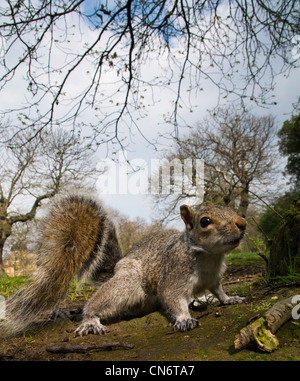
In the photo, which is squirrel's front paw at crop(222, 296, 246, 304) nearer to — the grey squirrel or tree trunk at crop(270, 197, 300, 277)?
the grey squirrel

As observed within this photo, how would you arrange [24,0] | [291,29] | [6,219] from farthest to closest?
[6,219]
[291,29]
[24,0]

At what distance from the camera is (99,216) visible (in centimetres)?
320

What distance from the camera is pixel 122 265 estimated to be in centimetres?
294

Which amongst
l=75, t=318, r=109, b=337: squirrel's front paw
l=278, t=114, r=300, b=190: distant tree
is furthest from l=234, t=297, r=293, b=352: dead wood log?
l=278, t=114, r=300, b=190: distant tree

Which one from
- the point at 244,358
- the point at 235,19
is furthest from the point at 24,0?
the point at 244,358

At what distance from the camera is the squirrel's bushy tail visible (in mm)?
2754

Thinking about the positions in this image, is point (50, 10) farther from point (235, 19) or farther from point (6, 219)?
point (6, 219)

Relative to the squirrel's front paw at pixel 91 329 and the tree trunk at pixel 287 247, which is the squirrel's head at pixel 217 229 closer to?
the tree trunk at pixel 287 247

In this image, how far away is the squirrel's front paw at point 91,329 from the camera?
250cm

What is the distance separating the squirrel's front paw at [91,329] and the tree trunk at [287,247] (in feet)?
5.11

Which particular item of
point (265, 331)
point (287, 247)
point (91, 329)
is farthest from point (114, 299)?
point (287, 247)

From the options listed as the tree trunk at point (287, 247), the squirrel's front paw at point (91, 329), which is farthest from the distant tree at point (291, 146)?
the squirrel's front paw at point (91, 329)

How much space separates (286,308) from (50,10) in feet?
16.2

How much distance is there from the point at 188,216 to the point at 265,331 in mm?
1136
